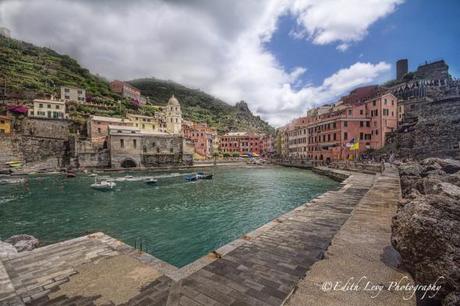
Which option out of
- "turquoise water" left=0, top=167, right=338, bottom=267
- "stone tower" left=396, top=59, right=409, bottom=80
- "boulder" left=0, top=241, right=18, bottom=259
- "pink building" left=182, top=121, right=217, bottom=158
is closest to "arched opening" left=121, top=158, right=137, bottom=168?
"pink building" left=182, top=121, right=217, bottom=158

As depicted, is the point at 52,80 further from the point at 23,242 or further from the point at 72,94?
the point at 23,242

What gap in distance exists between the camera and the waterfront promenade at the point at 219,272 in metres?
3.94

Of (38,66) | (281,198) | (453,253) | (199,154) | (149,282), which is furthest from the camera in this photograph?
(38,66)

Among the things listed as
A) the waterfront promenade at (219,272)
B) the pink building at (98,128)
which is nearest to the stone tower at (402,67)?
the waterfront promenade at (219,272)

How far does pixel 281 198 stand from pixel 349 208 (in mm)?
8993

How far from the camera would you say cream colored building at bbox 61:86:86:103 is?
225ft

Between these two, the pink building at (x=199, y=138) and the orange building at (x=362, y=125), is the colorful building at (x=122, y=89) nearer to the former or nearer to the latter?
the pink building at (x=199, y=138)

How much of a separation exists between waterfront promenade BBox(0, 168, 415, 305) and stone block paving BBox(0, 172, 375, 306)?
2cm

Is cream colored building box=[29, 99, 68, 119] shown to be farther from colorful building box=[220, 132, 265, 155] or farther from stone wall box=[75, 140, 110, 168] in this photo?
colorful building box=[220, 132, 265, 155]

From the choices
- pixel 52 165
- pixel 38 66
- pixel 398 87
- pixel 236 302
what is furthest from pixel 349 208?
pixel 38 66

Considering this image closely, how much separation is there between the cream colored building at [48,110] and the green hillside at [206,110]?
68972 mm

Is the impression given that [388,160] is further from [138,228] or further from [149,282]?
[149,282]

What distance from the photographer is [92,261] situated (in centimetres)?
575

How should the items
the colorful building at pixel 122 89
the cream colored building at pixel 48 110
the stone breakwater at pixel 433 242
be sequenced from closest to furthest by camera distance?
the stone breakwater at pixel 433 242 → the cream colored building at pixel 48 110 → the colorful building at pixel 122 89
